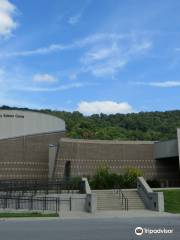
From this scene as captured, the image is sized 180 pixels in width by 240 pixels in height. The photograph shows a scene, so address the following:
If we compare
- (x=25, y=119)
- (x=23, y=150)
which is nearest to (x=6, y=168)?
(x=23, y=150)

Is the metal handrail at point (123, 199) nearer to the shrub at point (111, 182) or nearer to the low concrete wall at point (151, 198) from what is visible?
the low concrete wall at point (151, 198)

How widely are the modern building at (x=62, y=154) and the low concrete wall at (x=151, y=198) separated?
1873 cm

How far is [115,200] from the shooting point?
3600 cm

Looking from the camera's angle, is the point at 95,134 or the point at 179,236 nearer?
the point at 179,236

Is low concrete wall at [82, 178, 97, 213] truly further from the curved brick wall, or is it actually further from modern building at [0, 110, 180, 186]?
the curved brick wall

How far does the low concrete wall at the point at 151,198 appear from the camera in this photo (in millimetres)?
33406

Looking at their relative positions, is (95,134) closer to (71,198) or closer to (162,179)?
(162,179)

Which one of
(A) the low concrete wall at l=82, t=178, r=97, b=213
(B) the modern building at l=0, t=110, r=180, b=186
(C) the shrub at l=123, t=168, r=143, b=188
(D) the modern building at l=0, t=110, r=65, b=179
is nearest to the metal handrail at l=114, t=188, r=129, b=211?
(A) the low concrete wall at l=82, t=178, r=97, b=213

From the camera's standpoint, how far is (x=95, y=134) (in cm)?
9938

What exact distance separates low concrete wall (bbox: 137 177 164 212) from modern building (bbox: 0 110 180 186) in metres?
18.7

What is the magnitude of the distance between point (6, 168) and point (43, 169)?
5.19 metres

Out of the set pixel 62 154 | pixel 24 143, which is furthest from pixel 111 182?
pixel 24 143

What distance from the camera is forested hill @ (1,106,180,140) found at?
101 m

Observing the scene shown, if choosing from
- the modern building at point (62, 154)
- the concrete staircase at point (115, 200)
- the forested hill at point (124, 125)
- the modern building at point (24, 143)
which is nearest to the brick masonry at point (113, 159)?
the modern building at point (62, 154)
